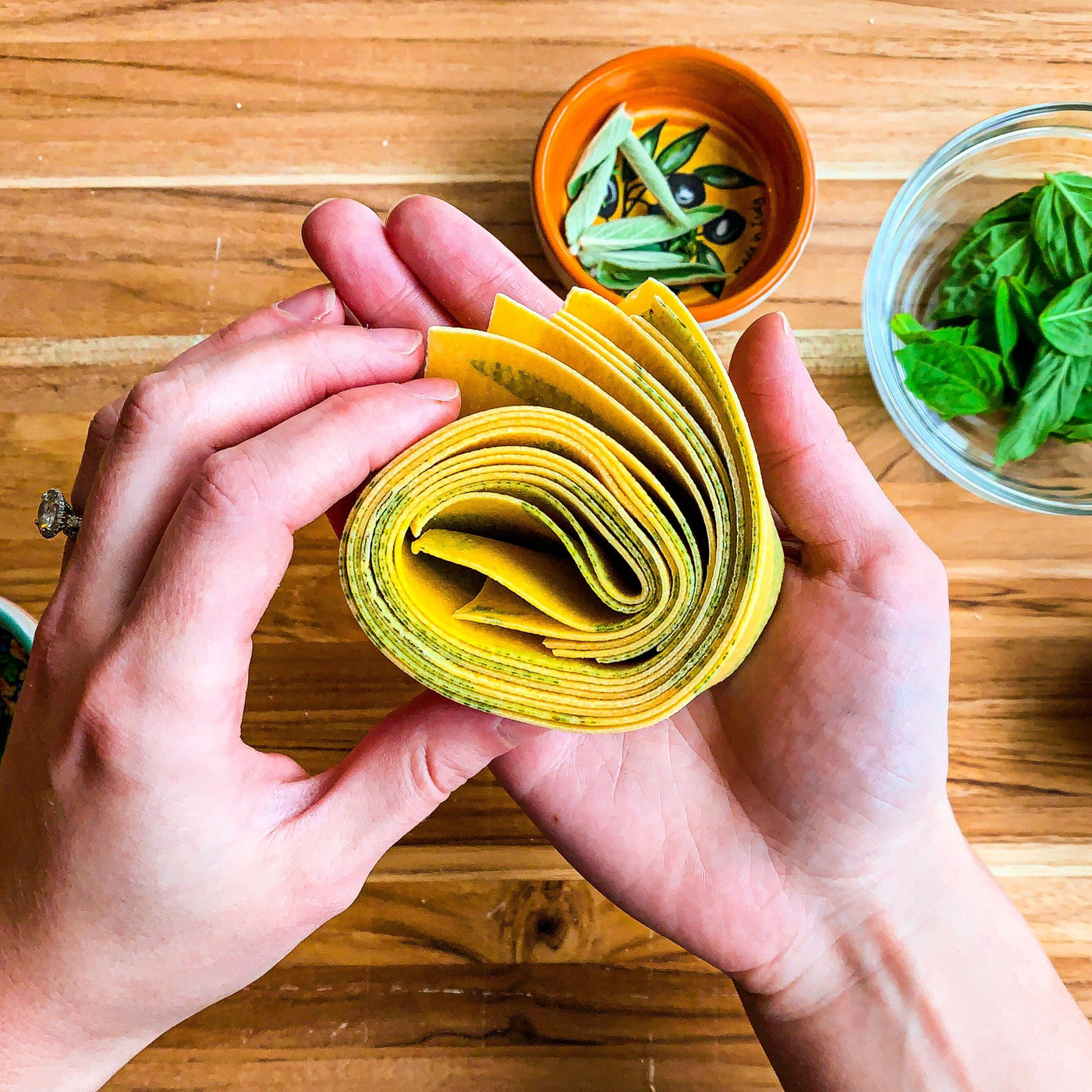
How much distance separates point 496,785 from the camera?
3.98ft

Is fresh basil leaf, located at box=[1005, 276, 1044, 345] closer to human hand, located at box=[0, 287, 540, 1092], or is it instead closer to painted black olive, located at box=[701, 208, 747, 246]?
painted black olive, located at box=[701, 208, 747, 246]

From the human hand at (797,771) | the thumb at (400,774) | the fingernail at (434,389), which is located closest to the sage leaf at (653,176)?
the human hand at (797,771)

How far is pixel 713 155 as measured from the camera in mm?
1291

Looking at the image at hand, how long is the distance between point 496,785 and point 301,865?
1.42 ft

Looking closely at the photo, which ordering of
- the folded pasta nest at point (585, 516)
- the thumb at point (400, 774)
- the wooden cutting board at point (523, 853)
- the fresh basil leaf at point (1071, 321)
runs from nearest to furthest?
the folded pasta nest at point (585, 516) < the thumb at point (400, 774) < the fresh basil leaf at point (1071, 321) < the wooden cutting board at point (523, 853)

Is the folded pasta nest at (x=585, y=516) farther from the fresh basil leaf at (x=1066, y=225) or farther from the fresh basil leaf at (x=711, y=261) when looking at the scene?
the fresh basil leaf at (x=1066, y=225)

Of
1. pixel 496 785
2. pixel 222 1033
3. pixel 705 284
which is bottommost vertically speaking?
pixel 222 1033

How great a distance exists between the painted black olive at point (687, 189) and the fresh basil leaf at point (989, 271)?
36 cm

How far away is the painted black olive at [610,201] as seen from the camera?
1263mm

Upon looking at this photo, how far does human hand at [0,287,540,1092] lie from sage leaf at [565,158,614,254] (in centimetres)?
44

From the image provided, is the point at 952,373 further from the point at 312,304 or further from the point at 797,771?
the point at 312,304

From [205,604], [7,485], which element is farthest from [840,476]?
[7,485]

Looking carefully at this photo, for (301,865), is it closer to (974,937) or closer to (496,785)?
(496,785)

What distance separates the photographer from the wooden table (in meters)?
1.19
